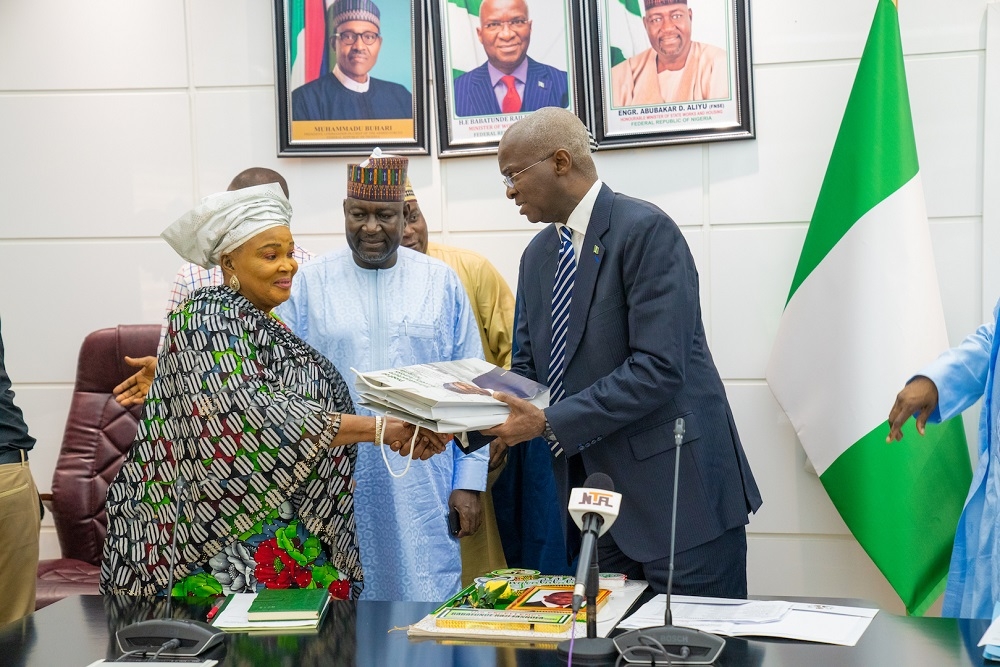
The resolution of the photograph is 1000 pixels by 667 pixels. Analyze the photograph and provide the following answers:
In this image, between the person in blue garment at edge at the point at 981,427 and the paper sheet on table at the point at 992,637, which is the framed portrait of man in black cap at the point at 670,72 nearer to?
the person in blue garment at edge at the point at 981,427

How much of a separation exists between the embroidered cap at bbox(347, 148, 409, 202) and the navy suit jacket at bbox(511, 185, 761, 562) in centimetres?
77

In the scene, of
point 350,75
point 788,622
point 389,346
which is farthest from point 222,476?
point 350,75

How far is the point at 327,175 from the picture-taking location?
4.02 meters

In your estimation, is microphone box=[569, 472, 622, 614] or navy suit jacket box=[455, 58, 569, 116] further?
navy suit jacket box=[455, 58, 569, 116]

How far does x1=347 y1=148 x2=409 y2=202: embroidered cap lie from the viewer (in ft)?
10.1

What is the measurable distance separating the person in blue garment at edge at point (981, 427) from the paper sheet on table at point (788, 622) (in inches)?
29.1

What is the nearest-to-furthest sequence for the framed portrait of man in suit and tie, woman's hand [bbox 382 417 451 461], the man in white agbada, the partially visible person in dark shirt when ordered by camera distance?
woman's hand [bbox 382 417 451 461] → the partially visible person in dark shirt → the man in white agbada → the framed portrait of man in suit and tie

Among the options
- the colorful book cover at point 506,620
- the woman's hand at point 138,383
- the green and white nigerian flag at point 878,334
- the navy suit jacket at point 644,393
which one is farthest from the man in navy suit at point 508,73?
the colorful book cover at point 506,620

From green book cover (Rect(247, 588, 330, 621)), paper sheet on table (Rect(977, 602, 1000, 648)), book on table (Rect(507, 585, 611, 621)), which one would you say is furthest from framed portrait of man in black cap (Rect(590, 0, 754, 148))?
paper sheet on table (Rect(977, 602, 1000, 648))

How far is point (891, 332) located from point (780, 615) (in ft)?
5.60

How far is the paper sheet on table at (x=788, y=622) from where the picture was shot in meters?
1.87

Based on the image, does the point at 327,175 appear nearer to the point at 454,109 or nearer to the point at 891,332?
the point at 454,109

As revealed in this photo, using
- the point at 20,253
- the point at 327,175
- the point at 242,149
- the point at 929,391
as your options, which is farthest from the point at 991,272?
the point at 20,253

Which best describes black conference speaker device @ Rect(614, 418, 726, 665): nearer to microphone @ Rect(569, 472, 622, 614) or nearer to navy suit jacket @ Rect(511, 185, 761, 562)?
microphone @ Rect(569, 472, 622, 614)
